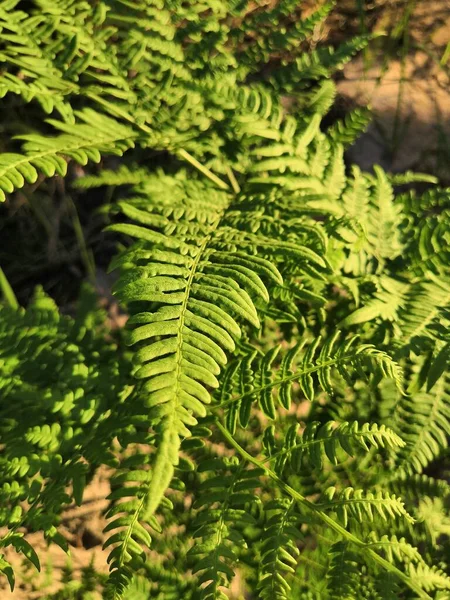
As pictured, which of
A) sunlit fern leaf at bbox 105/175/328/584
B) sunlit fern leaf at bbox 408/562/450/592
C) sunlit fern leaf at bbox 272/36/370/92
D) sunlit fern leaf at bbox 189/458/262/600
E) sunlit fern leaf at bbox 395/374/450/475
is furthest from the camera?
sunlit fern leaf at bbox 272/36/370/92

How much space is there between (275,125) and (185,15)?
19.2 inches

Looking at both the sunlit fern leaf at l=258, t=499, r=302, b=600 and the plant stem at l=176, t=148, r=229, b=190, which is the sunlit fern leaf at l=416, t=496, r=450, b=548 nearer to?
the sunlit fern leaf at l=258, t=499, r=302, b=600

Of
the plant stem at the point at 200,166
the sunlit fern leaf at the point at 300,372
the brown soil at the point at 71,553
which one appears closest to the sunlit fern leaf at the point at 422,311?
→ the sunlit fern leaf at the point at 300,372

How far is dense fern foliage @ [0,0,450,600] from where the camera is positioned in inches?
57.8

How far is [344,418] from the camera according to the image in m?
1.91

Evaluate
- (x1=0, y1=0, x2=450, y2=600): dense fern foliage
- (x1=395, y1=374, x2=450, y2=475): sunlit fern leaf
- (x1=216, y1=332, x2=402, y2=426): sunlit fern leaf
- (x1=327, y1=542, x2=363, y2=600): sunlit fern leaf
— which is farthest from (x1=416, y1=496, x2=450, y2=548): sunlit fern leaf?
(x1=216, y1=332, x2=402, y2=426): sunlit fern leaf

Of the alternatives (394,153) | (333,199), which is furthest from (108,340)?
(394,153)

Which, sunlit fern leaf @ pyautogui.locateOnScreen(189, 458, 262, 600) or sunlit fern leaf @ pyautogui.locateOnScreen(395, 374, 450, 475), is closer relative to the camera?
sunlit fern leaf @ pyautogui.locateOnScreen(189, 458, 262, 600)

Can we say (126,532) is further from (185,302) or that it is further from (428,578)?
(428,578)

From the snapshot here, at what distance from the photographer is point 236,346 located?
1834 mm

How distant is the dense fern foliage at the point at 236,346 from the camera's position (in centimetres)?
147

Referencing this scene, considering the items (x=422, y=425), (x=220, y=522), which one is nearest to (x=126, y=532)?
(x=220, y=522)

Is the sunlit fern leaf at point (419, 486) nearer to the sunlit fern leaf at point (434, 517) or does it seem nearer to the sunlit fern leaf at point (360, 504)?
the sunlit fern leaf at point (434, 517)

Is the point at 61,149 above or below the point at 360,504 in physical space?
above
